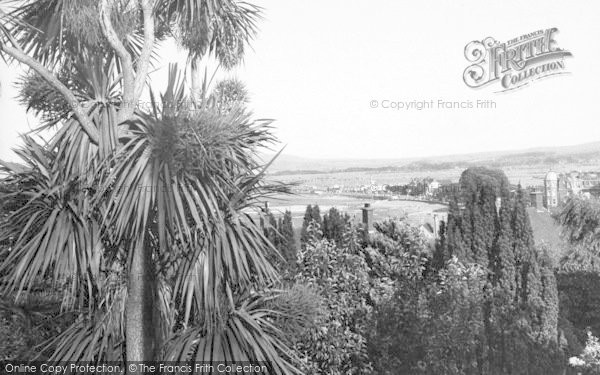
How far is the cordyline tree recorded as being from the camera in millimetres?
2631

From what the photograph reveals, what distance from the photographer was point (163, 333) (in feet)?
10.6

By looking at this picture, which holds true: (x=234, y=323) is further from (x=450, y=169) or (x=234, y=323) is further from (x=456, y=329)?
(x=450, y=169)

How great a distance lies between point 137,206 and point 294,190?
3.33 ft

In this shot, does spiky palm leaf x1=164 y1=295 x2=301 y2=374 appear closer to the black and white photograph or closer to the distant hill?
the black and white photograph

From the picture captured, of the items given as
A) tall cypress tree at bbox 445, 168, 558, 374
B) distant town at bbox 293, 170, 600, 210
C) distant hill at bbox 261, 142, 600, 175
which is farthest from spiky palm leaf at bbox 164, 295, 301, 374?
distant town at bbox 293, 170, 600, 210

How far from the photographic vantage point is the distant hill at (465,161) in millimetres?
10695

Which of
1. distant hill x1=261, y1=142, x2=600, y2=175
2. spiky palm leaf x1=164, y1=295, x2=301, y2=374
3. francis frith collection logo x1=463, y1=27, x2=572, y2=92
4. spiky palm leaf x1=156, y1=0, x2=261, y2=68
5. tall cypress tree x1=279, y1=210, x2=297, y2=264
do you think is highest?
francis frith collection logo x1=463, y1=27, x2=572, y2=92

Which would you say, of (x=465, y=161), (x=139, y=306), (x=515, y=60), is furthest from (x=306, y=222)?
(x=139, y=306)

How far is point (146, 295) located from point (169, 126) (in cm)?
103

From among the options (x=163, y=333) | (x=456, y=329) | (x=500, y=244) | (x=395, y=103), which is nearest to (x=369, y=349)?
(x=456, y=329)

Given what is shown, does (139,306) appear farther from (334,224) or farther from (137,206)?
(334,224)

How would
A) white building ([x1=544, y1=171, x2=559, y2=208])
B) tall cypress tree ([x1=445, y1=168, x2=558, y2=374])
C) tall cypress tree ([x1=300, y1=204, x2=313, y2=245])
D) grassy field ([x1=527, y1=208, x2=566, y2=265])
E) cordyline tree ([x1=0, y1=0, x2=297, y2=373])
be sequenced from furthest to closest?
1. grassy field ([x1=527, y1=208, x2=566, y2=265])
2. white building ([x1=544, y1=171, x2=559, y2=208])
3. tall cypress tree ([x1=300, y1=204, x2=313, y2=245])
4. tall cypress tree ([x1=445, y1=168, x2=558, y2=374])
5. cordyline tree ([x1=0, y1=0, x2=297, y2=373])

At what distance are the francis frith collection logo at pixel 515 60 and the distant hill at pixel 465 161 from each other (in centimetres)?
168

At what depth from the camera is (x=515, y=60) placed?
9586 mm
